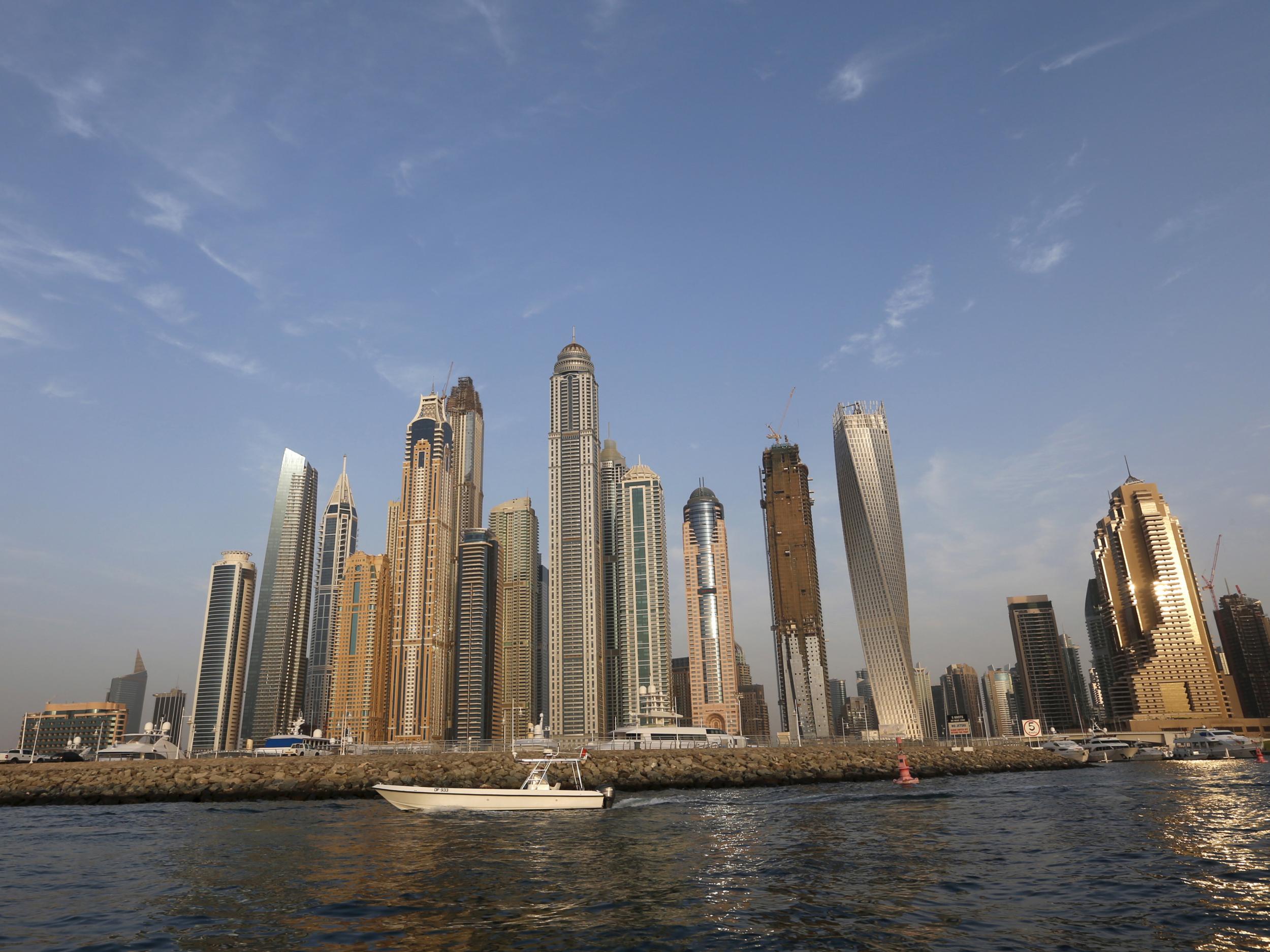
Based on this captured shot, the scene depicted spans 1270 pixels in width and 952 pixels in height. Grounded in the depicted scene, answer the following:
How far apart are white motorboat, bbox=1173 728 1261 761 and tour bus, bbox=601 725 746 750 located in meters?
87.5

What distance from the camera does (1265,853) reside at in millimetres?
33188

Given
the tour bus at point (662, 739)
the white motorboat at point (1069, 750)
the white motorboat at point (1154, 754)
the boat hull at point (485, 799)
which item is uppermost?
the tour bus at point (662, 739)

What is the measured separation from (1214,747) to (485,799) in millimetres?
162623

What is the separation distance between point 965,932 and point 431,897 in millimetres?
17364

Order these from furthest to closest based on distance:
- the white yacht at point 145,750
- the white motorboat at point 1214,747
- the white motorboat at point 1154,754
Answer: the white motorboat at point 1214,747, the white motorboat at point 1154,754, the white yacht at point 145,750

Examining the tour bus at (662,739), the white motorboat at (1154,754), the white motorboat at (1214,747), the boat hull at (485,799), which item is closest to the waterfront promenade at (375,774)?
the tour bus at (662,739)

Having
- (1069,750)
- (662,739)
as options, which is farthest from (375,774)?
(1069,750)

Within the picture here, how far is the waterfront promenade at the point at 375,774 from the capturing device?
251 feet

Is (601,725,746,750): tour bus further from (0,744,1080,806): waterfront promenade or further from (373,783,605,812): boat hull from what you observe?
(373,783,605,812): boat hull

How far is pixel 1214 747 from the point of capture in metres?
151

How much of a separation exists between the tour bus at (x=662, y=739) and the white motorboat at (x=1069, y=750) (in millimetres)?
56297

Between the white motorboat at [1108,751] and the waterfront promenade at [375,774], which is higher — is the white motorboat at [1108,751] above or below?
below

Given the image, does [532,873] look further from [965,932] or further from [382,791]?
[382,791]

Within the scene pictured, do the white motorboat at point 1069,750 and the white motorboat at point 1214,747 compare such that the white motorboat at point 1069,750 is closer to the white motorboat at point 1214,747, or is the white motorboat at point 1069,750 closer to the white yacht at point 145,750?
the white motorboat at point 1214,747
